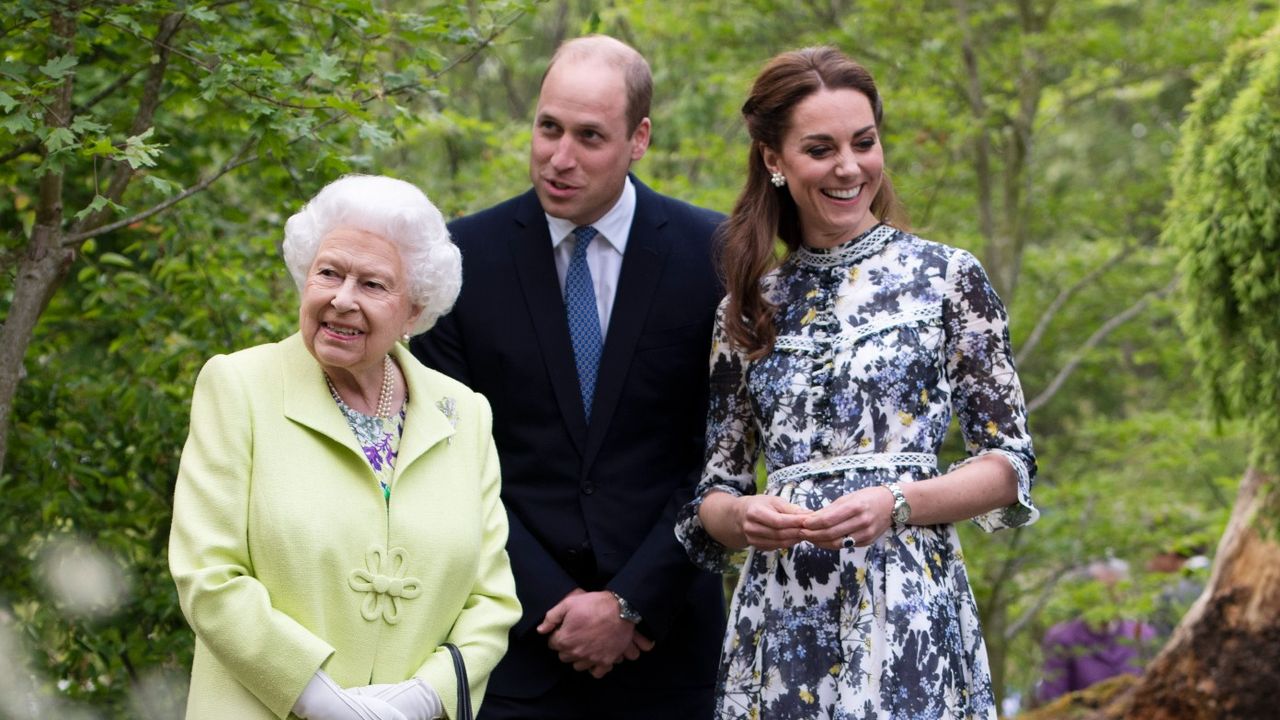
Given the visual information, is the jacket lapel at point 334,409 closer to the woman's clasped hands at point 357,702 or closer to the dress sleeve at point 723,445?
the woman's clasped hands at point 357,702

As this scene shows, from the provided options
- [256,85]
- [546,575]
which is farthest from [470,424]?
[256,85]

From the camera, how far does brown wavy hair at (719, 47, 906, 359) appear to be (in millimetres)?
3080

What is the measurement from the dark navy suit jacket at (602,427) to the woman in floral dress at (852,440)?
0.96ft

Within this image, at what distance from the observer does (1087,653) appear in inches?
348

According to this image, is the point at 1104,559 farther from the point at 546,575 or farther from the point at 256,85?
the point at 256,85

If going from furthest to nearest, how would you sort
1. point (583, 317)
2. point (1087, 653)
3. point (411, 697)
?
point (1087, 653) → point (583, 317) → point (411, 697)

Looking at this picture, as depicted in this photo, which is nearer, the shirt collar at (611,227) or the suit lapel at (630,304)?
the suit lapel at (630,304)

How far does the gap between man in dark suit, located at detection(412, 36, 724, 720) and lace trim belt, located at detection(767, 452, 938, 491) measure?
0.54 meters

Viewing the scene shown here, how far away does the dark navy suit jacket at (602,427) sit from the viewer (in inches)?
132

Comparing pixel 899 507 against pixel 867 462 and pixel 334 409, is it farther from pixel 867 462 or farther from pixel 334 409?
pixel 334 409

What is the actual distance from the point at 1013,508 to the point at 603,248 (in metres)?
1.26

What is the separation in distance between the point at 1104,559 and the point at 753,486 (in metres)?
5.95

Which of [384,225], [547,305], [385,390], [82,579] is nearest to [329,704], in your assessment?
[385,390]

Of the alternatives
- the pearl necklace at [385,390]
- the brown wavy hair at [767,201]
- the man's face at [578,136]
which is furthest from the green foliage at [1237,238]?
the pearl necklace at [385,390]
